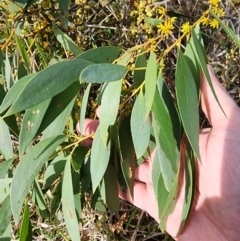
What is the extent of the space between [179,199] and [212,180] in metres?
0.13

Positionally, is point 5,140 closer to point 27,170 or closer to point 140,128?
point 27,170

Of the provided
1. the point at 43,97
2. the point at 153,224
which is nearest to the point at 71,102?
the point at 43,97

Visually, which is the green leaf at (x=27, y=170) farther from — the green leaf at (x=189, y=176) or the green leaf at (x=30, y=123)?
the green leaf at (x=189, y=176)

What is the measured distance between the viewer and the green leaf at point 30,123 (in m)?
0.90

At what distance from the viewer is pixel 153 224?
1755mm

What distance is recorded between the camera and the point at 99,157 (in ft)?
3.27

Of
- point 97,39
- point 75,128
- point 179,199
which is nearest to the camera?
point 179,199

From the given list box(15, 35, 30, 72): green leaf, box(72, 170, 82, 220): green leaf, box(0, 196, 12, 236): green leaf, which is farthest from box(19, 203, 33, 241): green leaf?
box(15, 35, 30, 72): green leaf

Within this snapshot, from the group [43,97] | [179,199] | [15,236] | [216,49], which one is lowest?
[15,236]

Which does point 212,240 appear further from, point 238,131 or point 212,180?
point 238,131

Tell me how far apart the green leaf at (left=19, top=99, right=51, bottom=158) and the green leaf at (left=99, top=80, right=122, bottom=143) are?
0.13 m

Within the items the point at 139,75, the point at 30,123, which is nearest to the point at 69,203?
the point at 30,123

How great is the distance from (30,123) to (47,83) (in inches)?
5.5

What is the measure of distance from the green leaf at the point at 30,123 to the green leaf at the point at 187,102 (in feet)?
0.96
